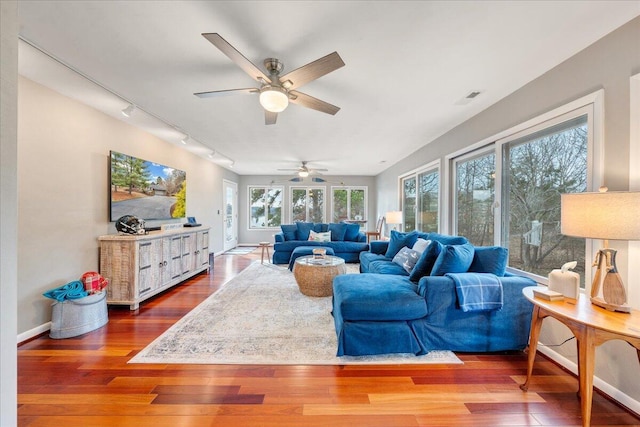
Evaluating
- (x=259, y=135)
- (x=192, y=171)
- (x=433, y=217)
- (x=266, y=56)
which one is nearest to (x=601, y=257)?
(x=266, y=56)

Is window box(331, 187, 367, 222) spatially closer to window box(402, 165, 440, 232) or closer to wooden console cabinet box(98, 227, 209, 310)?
window box(402, 165, 440, 232)

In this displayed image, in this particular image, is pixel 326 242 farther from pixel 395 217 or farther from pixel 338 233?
pixel 395 217

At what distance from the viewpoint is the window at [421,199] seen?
15.0ft

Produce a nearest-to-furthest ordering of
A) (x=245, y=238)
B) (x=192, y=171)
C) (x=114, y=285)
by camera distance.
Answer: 1. (x=114, y=285)
2. (x=192, y=171)
3. (x=245, y=238)

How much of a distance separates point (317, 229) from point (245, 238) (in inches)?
137

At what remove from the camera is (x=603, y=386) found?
172cm

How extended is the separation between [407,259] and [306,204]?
587 centimetres

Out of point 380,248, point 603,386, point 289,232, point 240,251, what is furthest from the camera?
point 240,251

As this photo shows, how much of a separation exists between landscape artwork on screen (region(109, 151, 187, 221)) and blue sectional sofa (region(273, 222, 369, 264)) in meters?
2.20

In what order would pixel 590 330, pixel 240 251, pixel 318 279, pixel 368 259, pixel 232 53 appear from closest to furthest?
pixel 590 330, pixel 232 53, pixel 318 279, pixel 368 259, pixel 240 251

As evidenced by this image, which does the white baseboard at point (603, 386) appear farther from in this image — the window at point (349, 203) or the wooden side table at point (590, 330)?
the window at point (349, 203)

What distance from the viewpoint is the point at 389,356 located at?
6.91 ft

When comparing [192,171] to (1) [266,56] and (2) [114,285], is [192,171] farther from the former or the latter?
(1) [266,56]

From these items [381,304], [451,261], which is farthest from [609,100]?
[381,304]
